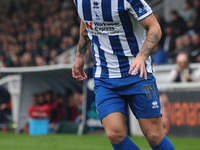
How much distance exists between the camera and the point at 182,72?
9.39 metres

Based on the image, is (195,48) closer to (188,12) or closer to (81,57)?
(188,12)

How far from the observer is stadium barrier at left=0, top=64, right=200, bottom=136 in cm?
903

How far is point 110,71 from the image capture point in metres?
4.18

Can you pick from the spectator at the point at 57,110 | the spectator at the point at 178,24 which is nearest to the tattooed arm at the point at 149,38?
the spectator at the point at 178,24

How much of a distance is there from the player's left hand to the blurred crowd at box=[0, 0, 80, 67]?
1038cm

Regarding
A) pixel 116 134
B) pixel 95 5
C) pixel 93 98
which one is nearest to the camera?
pixel 116 134

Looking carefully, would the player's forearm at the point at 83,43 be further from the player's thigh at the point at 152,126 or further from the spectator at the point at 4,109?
the spectator at the point at 4,109

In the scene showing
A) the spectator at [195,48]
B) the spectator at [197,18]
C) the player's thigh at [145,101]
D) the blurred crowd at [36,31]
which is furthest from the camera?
the blurred crowd at [36,31]

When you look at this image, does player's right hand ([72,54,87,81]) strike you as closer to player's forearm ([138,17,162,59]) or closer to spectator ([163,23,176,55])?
player's forearm ([138,17,162,59])

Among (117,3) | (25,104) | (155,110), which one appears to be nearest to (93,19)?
(117,3)

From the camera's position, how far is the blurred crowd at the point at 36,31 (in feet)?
52.0

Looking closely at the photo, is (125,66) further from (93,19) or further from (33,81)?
(33,81)

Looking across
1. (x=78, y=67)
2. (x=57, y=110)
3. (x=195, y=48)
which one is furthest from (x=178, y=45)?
(x=78, y=67)

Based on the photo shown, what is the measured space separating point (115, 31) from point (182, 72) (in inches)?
218
